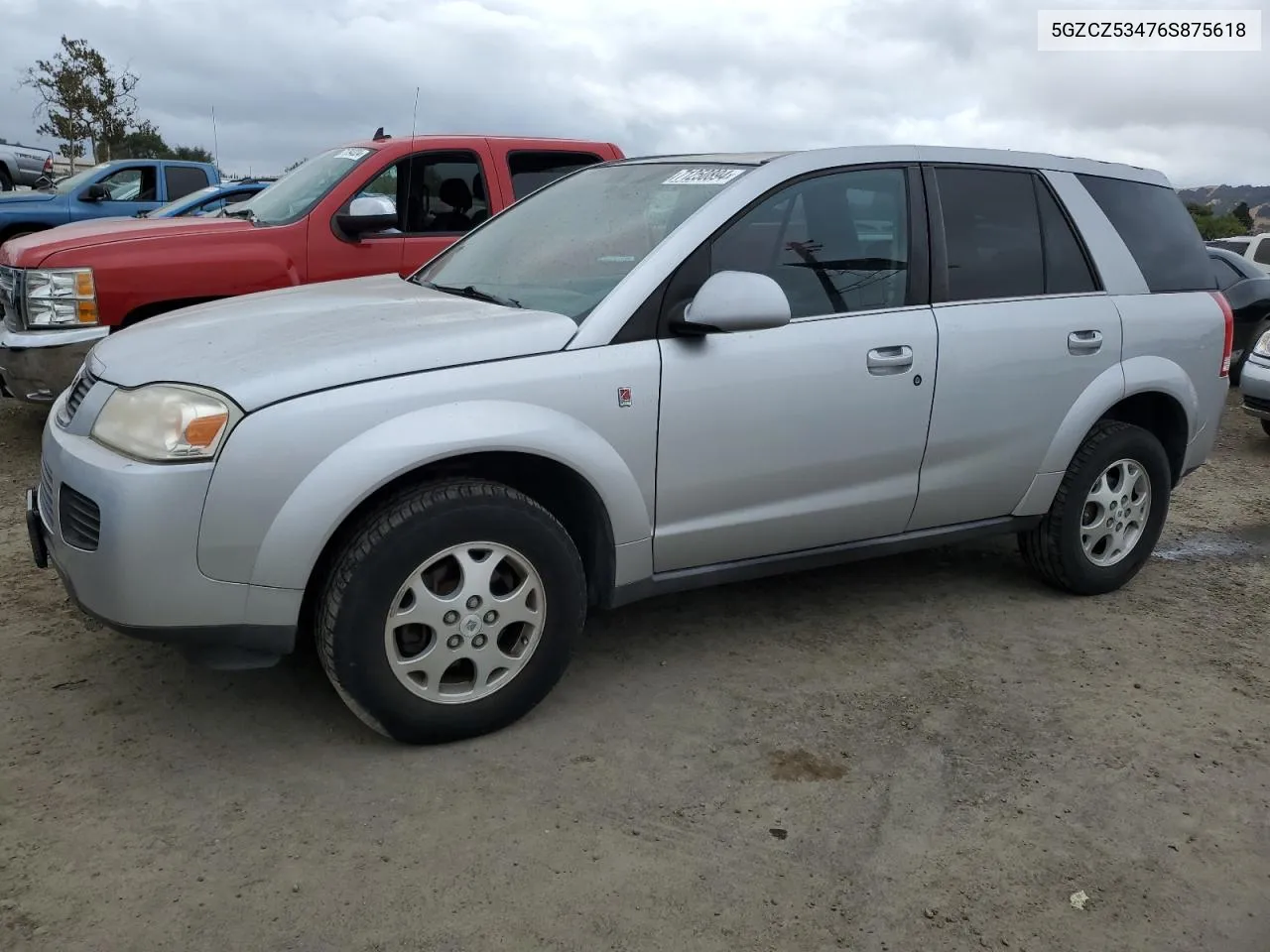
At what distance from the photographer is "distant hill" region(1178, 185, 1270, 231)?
117 ft

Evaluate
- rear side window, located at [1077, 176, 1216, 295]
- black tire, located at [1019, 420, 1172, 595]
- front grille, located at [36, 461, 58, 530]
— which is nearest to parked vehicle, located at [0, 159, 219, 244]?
front grille, located at [36, 461, 58, 530]

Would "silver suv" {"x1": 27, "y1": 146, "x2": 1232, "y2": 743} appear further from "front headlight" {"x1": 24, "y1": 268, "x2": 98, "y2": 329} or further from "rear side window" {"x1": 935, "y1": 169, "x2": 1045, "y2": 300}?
"front headlight" {"x1": 24, "y1": 268, "x2": 98, "y2": 329}

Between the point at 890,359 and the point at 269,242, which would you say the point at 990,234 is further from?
the point at 269,242

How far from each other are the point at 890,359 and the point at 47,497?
2643mm

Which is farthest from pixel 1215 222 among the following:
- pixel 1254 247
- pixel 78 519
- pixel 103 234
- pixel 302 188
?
pixel 78 519

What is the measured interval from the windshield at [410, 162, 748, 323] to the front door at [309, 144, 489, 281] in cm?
198

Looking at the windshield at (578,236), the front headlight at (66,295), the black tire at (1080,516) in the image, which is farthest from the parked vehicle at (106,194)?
the black tire at (1080,516)

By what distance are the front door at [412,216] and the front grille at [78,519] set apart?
3.36 meters

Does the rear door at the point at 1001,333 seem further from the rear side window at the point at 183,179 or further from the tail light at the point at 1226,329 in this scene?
the rear side window at the point at 183,179

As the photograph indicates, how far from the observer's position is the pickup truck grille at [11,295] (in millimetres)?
5816

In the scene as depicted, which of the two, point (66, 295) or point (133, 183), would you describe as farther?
point (133, 183)

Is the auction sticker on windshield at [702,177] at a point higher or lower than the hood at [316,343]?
higher

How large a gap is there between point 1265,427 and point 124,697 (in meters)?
8.11

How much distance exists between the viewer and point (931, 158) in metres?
4.10
